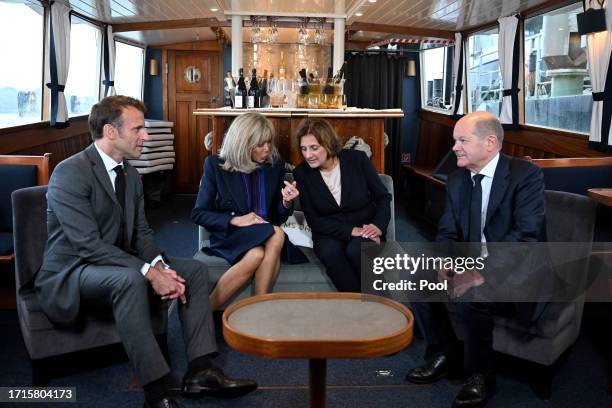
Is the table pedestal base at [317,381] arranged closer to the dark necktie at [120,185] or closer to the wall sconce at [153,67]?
the dark necktie at [120,185]

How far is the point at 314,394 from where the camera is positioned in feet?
6.69

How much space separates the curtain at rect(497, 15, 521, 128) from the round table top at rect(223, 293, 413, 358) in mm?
4544

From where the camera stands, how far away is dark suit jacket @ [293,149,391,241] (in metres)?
3.52

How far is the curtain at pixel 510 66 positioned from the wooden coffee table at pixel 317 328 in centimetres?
455

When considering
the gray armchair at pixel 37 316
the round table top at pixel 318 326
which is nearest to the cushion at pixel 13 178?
the gray armchair at pixel 37 316

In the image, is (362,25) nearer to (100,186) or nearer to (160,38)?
(160,38)

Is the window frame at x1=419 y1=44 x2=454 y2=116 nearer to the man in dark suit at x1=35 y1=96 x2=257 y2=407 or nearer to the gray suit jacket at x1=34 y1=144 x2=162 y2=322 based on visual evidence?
the man in dark suit at x1=35 y1=96 x2=257 y2=407

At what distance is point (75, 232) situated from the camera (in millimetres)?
2539

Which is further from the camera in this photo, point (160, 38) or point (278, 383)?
point (160, 38)

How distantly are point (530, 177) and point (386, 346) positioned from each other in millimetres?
1249

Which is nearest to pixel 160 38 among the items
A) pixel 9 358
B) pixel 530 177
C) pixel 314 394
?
pixel 9 358

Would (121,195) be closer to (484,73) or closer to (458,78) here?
(484,73)

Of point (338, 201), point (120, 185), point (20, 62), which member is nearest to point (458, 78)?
point (338, 201)

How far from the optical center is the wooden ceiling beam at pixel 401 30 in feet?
24.6
